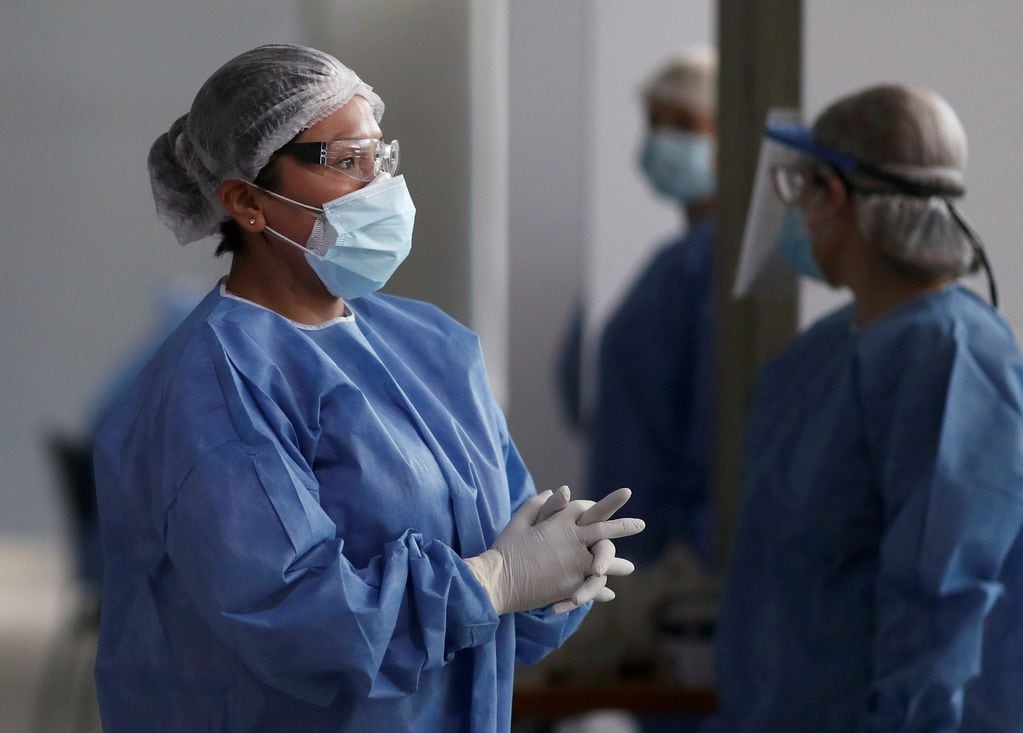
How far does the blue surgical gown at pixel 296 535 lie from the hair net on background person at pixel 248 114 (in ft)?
0.49

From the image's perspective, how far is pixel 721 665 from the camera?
2305mm

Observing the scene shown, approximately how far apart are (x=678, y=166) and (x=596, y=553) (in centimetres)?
211

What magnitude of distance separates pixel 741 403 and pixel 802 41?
0.82 meters

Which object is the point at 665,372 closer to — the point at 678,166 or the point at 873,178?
the point at 678,166

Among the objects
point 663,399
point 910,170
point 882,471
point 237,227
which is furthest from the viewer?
point 663,399

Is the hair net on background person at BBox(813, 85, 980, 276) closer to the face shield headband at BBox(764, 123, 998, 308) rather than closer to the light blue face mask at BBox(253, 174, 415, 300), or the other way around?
the face shield headband at BBox(764, 123, 998, 308)

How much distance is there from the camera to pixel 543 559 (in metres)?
1.45

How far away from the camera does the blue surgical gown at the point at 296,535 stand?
1.32m

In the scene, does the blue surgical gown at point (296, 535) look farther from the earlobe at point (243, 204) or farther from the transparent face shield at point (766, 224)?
the transparent face shield at point (766, 224)

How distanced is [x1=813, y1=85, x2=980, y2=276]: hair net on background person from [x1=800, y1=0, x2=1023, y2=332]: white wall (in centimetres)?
34

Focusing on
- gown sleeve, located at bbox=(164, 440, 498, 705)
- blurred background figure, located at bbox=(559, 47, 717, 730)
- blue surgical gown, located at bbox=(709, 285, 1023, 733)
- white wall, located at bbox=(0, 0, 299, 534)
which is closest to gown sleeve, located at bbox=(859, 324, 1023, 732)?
blue surgical gown, located at bbox=(709, 285, 1023, 733)

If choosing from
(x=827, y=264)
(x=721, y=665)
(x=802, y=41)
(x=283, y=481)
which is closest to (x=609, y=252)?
(x=802, y=41)

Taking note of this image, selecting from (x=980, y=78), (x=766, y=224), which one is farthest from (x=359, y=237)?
(x=980, y=78)

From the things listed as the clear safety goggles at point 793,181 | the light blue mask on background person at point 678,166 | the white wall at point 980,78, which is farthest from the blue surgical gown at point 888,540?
the light blue mask on background person at point 678,166
